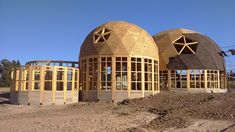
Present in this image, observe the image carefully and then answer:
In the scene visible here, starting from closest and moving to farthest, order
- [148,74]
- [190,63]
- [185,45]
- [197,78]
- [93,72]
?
[93,72], [148,74], [190,63], [197,78], [185,45]

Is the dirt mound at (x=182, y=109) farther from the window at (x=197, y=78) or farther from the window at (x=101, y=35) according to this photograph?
the window at (x=101, y=35)

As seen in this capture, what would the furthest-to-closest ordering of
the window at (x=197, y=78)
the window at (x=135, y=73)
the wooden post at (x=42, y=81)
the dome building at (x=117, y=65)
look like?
the window at (x=197, y=78) → the window at (x=135, y=73) → the dome building at (x=117, y=65) → the wooden post at (x=42, y=81)

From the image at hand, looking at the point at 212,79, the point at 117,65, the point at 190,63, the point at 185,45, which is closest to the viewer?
the point at 117,65

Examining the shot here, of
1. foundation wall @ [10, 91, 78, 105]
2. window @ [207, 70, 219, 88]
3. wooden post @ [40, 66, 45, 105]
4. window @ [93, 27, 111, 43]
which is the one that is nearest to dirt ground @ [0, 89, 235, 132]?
foundation wall @ [10, 91, 78, 105]

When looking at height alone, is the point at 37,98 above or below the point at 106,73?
below

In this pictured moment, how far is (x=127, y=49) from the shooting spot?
2998 centimetres

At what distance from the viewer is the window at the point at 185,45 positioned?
36906mm

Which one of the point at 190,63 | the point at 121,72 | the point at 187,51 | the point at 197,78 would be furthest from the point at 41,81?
the point at 187,51

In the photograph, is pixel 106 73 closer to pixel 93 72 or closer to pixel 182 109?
pixel 93 72

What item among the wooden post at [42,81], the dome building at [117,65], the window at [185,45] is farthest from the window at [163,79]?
the wooden post at [42,81]

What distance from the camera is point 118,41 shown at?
30.5 m

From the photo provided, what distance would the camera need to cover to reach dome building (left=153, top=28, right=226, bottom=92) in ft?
116

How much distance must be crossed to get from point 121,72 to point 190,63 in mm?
10978

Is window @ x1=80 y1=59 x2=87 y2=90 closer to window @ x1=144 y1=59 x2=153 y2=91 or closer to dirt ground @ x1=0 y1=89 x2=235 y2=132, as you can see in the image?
dirt ground @ x1=0 y1=89 x2=235 y2=132
